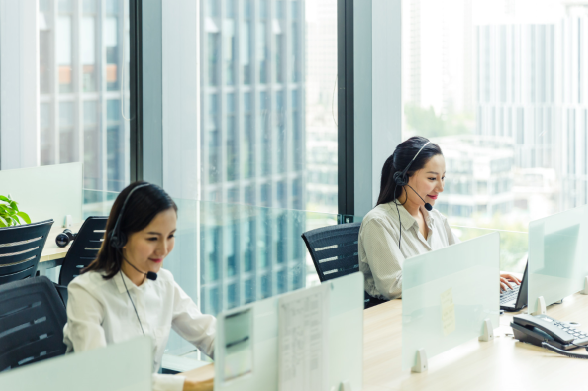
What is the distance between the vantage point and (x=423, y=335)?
173 centimetres

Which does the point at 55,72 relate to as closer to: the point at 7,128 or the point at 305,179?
the point at 7,128

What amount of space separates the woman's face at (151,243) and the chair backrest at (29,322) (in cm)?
26

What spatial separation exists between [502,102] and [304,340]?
6.91ft

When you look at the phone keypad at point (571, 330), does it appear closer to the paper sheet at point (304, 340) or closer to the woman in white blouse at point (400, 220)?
the woman in white blouse at point (400, 220)

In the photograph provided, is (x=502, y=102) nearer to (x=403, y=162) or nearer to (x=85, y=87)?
(x=403, y=162)

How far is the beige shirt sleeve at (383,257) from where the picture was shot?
2.46 metres

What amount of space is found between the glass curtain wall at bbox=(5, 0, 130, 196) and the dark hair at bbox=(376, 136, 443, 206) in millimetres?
1946

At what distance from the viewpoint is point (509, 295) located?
2416 millimetres

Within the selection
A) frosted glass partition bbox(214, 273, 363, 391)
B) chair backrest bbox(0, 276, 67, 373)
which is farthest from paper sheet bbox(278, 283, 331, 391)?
chair backrest bbox(0, 276, 67, 373)

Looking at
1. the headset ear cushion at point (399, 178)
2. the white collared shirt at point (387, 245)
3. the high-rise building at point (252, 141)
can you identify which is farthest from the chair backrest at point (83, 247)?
the headset ear cushion at point (399, 178)

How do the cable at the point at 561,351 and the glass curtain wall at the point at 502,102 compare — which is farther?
the glass curtain wall at the point at 502,102

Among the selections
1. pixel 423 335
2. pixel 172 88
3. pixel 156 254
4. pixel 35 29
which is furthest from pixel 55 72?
pixel 423 335

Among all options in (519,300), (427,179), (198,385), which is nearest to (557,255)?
(519,300)

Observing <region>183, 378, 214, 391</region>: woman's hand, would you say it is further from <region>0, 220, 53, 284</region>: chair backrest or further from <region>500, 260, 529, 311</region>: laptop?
<region>0, 220, 53, 284</region>: chair backrest
